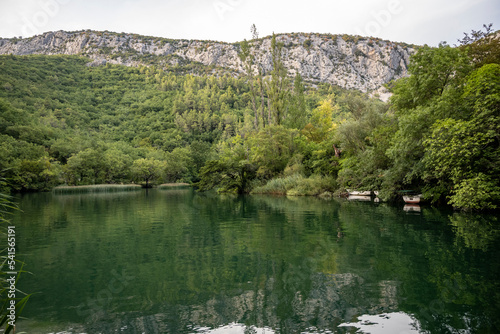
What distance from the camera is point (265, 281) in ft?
21.8

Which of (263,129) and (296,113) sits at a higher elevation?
(296,113)

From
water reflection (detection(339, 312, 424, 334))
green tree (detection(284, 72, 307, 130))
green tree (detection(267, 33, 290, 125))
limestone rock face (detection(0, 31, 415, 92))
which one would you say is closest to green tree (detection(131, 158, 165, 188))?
green tree (detection(284, 72, 307, 130))

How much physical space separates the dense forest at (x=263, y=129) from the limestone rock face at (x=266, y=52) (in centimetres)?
2329

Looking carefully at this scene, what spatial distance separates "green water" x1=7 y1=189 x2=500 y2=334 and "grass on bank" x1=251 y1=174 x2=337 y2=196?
71.3ft

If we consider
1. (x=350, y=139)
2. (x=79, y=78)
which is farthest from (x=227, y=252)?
(x=79, y=78)

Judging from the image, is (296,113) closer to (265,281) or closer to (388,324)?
(265,281)

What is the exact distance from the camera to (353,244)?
1009 cm

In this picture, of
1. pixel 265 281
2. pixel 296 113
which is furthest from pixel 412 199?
pixel 296 113

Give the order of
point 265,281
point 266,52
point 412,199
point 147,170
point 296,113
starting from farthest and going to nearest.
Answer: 1. point 266,52
2. point 147,170
3. point 296,113
4. point 412,199
5. point 265,281

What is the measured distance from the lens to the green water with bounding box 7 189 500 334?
4773mm

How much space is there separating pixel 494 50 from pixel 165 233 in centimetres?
2268

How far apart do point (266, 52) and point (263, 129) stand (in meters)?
115

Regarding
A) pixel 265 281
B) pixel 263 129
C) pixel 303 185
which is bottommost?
pixel 265 281

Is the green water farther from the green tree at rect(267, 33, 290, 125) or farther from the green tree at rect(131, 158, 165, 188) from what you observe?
the green tree at rect(131, 158, 165, 188)
